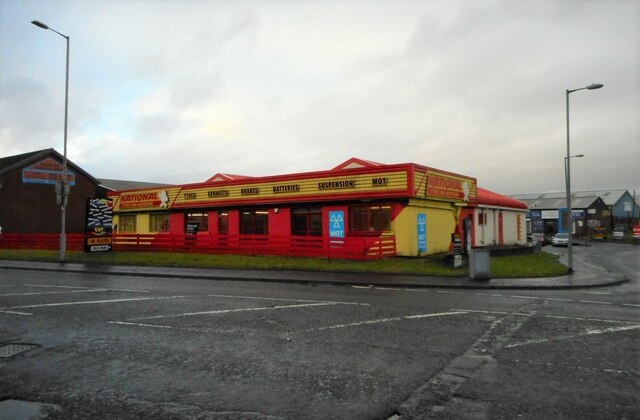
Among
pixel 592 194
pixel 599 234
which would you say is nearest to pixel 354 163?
pixel 599 234

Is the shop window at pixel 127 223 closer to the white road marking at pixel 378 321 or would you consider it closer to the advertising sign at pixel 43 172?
the advertising sign at pixel 43 172

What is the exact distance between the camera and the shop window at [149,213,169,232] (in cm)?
3412

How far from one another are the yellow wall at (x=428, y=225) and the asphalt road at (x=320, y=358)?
36.6 ft

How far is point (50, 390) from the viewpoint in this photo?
5.00m

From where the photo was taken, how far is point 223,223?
30062 millimetres

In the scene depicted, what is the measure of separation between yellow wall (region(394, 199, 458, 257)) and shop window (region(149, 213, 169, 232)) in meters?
19.8

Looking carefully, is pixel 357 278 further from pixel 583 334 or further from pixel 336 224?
pixel 583 334

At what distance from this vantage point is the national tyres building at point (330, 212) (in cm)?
2248

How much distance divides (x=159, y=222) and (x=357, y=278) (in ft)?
76.4

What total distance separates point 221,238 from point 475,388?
2273 centimetres

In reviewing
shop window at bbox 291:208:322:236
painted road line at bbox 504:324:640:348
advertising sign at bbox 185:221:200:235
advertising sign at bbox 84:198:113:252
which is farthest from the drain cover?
advertising sign at bbox 185:221:200:235

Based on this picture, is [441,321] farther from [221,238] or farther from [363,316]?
[221,238]

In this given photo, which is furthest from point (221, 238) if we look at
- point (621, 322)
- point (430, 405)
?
point (430, 405)

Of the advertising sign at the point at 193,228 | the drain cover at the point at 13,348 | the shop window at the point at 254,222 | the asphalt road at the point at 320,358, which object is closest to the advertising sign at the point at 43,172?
the advertising sign at the point at 193,228
